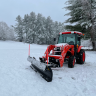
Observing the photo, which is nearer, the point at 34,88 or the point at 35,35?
the point at 34,88

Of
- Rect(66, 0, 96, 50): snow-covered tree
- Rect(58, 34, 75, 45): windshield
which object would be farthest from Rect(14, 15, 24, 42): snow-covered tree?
Rect(58, 34, 75, 45): windshield

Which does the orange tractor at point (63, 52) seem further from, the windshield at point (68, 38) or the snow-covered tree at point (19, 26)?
the snow-covered tree at point (19, 26)

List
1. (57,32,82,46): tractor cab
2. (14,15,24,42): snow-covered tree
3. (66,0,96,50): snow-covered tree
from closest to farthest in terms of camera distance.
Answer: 1. (57,32,82,46): tractor cab
2. (66,0,96,50): snow-covered tree
3. (14,15,24,42): snow-covered tree

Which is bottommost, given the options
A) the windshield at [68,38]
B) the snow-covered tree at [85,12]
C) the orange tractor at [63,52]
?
the orange tractor at [63,52]

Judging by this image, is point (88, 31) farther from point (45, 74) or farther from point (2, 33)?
point (2, 33)

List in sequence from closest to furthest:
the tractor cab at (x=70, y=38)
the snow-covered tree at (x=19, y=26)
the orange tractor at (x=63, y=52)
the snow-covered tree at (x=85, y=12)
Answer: the orange tractor at (x=63, y=52) → the tractor cab at (x=70, y=38) → the snow-covered tree at (x=85, y=12) → the snow-covered tree at (x=19, y=26)

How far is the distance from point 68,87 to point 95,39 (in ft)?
48.2

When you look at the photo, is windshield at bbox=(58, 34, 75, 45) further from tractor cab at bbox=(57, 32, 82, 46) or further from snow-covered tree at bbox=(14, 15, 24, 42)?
snow-covered tree at bbox=(14, 15, 24, 42)

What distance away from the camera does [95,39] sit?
53.7 ft

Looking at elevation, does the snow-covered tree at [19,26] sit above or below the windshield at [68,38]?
above

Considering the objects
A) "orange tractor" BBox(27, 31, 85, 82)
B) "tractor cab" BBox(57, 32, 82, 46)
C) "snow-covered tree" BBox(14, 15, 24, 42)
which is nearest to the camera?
"orange tractor" BBox(27, 31, 85, 82)

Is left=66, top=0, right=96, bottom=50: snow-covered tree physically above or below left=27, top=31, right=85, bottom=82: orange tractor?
above

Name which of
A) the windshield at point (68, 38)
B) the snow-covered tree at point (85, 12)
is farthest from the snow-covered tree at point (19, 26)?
the windshield at point (68, 38)

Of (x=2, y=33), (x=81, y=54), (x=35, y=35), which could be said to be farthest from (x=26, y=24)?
(x=81, y=54)
